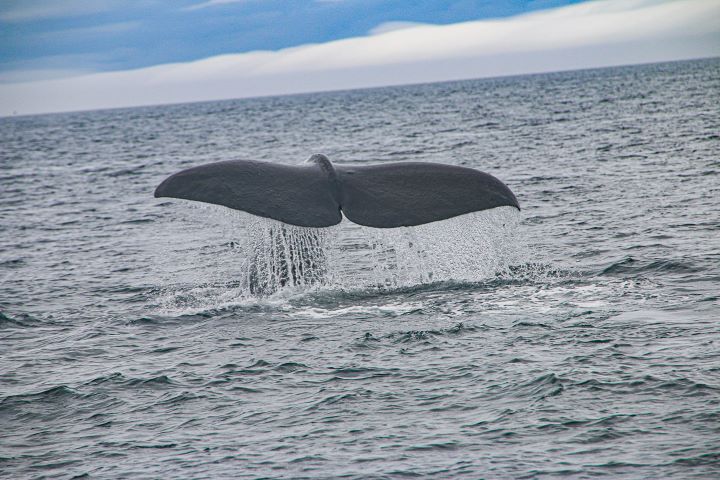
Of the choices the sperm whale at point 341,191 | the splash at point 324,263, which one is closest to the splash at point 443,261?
the splash at point 324,263

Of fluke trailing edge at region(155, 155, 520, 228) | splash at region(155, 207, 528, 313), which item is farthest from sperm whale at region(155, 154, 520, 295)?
splash at region(155, 207, 528, 313)

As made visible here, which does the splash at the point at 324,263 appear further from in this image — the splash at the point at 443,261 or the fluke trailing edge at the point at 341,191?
the fluke trailing edge at the point at 341,191

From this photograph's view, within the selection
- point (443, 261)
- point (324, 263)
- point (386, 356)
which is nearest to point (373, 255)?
point (324, 263)

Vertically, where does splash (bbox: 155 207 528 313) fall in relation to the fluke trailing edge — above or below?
below

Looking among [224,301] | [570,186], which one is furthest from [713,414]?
[570,186]

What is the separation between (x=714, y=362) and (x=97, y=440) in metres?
5.37

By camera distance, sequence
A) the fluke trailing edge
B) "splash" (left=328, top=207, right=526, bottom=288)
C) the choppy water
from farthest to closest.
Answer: "splash" (left=328, top=207, right=526, bottom=288), the fluke trailing edge, the choppy water

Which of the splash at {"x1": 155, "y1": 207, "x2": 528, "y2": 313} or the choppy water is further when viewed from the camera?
the splash at {"x1": 155, "y1": 207, "x2": 528, "y2": 313}

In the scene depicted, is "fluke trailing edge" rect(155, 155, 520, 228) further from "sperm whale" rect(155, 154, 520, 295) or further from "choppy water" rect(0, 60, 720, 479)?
"choppy water" rect(0, 60, 720, 479)

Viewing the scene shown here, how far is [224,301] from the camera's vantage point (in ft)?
36.6

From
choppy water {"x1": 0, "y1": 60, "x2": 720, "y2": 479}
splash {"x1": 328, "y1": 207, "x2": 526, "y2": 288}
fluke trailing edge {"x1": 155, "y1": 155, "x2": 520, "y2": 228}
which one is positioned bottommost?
choppy water {"x1": 0, "y1": 60, "x2": 720, "y2": 479}

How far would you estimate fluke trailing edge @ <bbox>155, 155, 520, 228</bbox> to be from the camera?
8.23 m

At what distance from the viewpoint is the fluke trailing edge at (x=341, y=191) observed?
8227 millimetres

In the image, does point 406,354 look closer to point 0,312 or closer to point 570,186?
point 0,312
